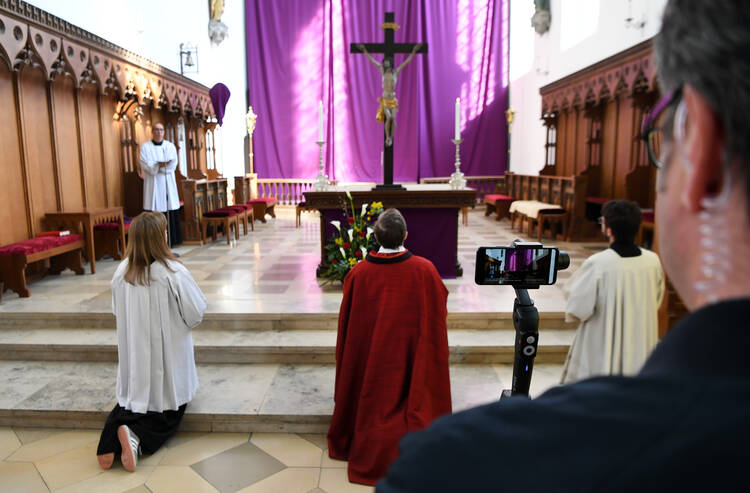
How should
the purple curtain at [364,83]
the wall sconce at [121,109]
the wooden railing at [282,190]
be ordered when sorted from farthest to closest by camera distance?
the wooden railing at [282,190] → the purple curtain at [364,83] → the wall sconce at [121,109]

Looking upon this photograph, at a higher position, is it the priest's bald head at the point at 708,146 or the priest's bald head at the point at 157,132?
the priest's bald head at the point at 157,132

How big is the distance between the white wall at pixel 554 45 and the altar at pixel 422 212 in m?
3.65

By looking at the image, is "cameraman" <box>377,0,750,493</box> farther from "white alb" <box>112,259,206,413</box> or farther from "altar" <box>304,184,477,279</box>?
"altar" <box>304,184,477,279</box>

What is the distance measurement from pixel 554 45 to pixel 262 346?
1019cm

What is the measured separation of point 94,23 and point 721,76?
8890mm

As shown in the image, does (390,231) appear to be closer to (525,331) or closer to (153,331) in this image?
(525,331)

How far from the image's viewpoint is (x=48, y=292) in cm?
564

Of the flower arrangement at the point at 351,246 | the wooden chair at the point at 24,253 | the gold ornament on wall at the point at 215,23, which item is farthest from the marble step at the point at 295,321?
the gold ornament on wall at the point at 215,23

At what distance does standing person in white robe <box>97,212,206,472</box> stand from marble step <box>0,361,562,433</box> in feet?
1.10

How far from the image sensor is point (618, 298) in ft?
9.53

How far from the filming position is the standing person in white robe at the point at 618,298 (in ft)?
9.45

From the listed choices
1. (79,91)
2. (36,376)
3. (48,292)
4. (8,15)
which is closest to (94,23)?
(79,91)

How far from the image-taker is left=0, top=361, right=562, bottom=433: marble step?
3.55 meters

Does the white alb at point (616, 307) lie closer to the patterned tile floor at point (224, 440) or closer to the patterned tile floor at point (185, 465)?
the patterned tile floor at point (224, 440)
